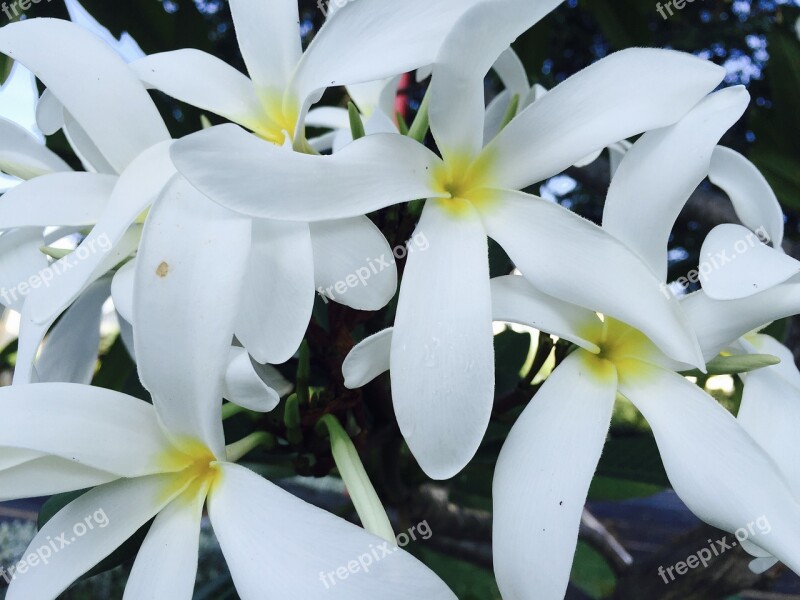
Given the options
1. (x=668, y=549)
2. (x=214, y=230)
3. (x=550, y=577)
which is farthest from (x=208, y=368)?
(x=668, y=549)

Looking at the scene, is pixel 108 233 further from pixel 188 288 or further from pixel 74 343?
pixel 74 343

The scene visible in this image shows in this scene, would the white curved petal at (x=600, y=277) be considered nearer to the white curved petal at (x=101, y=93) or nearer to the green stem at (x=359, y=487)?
the green stem at (x=359, y=487)

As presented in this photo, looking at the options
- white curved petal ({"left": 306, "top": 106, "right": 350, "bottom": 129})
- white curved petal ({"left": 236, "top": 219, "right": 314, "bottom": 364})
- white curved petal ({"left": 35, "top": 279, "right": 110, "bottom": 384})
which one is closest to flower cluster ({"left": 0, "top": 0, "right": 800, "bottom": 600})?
white curved petal ({"left": 236, "top": 219, "right": 314, "bottom": 364})

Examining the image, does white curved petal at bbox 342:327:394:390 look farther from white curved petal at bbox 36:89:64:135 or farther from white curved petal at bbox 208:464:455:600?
white curved petal at bbox 36:89:64:135

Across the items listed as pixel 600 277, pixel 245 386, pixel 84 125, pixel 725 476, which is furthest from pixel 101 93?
pixel 725 476

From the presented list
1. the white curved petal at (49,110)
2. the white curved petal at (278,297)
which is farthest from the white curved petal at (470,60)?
the white curved petal at (49,110)
